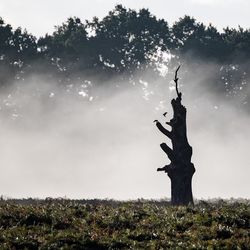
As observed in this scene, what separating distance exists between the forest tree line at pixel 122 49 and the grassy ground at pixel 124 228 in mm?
62618

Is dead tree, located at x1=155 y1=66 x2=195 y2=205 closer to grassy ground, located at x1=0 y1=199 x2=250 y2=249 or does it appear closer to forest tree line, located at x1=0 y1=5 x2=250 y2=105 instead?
grassy ground, located at x1=0 y1=199 x2=250 y2=249

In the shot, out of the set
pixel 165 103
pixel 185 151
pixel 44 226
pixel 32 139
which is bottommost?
pixel 44 226

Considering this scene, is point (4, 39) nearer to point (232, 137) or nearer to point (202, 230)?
point (232, 137)

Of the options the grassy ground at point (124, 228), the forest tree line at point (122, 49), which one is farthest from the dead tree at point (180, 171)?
the forest tree line at point (122, 49)

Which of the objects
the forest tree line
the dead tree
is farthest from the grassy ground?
the forest tree line

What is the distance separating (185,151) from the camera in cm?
3997

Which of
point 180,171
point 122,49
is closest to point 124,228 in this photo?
point 180,171

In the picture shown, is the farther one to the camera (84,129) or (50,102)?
(84,129)

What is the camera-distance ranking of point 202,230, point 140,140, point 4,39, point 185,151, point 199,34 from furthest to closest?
1. point 140,140
2. point 199,34
3. point 4,39
4. point 185,151
5. point 202,230

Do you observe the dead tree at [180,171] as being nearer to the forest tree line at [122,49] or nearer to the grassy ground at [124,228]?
the grassy ground at [124,228]

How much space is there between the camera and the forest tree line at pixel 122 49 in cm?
9031

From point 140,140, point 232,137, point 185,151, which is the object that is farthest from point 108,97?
point 185,151

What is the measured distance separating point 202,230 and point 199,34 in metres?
72.1

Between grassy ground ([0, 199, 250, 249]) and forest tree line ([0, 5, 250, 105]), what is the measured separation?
205 feet
